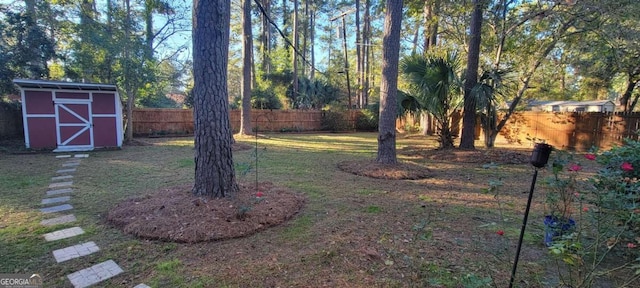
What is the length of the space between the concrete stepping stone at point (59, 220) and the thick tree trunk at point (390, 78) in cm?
485

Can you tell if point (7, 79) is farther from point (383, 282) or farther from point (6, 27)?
point (383, 282)

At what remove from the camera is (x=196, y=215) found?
292 centimetres

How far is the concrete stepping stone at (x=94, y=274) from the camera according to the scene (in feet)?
6.59

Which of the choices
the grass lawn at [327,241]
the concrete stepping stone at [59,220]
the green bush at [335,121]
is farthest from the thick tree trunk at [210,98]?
the green bush at [335,121]

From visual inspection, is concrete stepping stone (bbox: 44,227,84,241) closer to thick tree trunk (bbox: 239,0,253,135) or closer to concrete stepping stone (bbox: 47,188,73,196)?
concrete stepping stone (bbox: 47,188,73,196)

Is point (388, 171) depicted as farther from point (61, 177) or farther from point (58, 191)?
point (61, 177)

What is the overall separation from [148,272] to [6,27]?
1127cm

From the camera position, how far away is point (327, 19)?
23.1 m

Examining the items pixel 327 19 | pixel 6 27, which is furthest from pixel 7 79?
pixel 327 19

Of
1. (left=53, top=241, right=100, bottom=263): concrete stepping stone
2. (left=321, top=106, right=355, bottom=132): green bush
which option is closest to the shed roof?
(left=53, top=241, right=100, bottom=263): concrete stepping stone

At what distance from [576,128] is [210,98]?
35.8ft

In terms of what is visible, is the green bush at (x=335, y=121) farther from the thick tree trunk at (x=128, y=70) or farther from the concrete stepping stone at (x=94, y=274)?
the concrete stepping stone at (x=94, y=274)

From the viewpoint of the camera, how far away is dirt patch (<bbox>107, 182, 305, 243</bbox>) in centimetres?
269

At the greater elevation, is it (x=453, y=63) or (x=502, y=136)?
(x=453, y=63)
